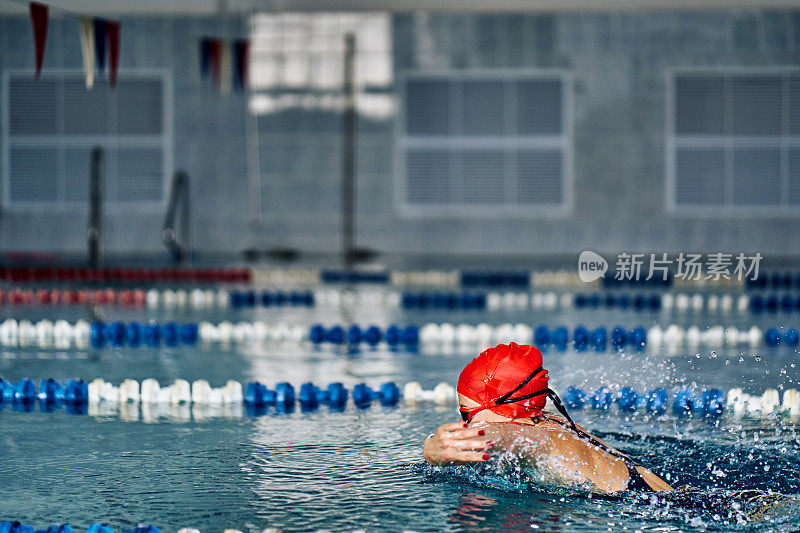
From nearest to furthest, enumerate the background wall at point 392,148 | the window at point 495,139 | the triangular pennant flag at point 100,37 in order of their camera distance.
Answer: the triangular pennant flag at point 100,37, the background wall at point 392,148, the window at point 495,139

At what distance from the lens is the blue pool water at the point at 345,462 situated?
3131mm

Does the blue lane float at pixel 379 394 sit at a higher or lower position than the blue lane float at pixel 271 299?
lower

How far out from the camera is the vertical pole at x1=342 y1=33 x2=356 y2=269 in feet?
45.5

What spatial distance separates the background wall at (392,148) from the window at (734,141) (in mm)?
186

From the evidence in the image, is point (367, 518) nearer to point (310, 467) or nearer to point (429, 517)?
point (429, 517)

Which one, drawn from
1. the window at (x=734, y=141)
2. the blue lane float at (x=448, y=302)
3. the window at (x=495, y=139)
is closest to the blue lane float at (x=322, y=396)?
the blue lane float at (x=448, y=302)

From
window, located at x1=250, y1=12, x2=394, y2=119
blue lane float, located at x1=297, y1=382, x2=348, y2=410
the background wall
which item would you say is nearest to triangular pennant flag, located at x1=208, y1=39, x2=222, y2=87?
window, located at x1=250, y1=12, x2=394, y2=119

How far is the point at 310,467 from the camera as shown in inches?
147

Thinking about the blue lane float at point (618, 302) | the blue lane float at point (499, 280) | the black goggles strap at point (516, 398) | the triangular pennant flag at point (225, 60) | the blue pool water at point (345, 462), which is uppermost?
the triangular pennant flag at point (225, 60)

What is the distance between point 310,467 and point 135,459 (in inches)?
26.7

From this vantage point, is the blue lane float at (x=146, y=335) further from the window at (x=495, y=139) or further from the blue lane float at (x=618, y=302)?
the window at (x=495, y=139)

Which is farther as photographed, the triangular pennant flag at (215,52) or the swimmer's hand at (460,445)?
the triangular pennant flag at (215,52)

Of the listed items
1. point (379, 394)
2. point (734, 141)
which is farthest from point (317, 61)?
point (379, 394)

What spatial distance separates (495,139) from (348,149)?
7.21 feet
